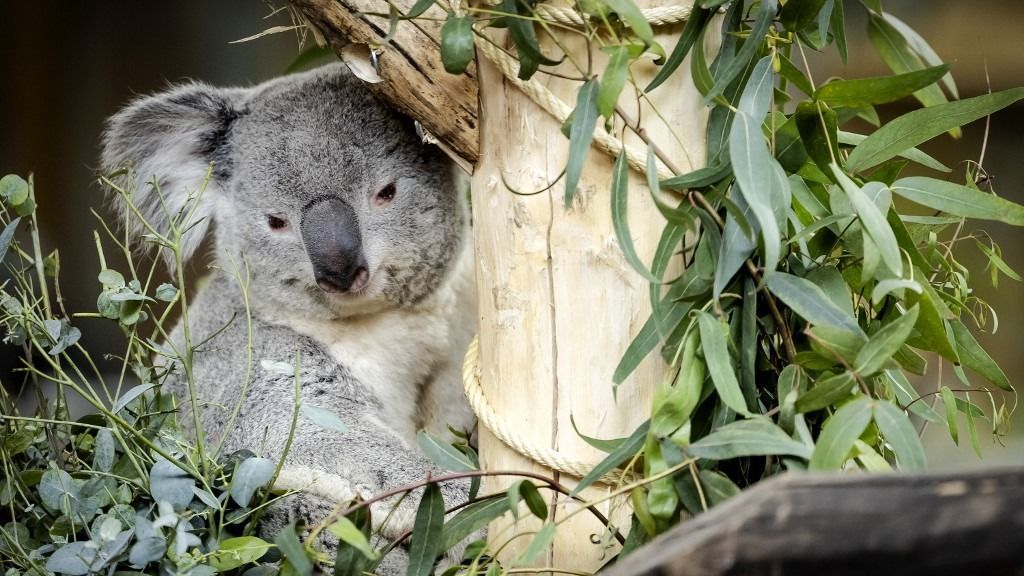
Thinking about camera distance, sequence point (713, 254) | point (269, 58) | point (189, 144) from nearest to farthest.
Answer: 1. point (713, 254)
2. point (189, 144)
3. point (269, 58)

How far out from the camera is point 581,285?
1.34 metres

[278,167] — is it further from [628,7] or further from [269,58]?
[269,58]

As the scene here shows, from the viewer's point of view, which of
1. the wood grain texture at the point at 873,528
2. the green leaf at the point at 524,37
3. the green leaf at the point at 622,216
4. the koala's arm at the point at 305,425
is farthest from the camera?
the koala's arm at the point at 305,425

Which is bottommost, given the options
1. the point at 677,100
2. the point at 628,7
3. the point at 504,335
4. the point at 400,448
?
the point at 400,448

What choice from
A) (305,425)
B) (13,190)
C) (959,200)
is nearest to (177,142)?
(13,190)

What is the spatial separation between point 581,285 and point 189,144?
110 cm

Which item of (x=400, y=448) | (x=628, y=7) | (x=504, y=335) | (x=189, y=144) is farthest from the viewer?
(x=189, y=144)

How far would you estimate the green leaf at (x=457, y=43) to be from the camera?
1.19 metres

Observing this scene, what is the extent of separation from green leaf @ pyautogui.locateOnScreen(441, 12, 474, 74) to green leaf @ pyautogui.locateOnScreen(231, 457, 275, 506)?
717 millimetres

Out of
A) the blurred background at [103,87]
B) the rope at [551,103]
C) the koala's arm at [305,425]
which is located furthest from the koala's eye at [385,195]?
the blurred background at [103,87]

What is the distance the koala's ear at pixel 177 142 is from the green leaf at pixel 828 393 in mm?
1377

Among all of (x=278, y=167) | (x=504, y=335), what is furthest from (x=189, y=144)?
(x=504, y=335)

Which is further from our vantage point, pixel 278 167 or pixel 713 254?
pixel 278 167

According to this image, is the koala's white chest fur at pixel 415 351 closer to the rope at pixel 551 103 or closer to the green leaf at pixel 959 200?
the rope at pixel 551 103
